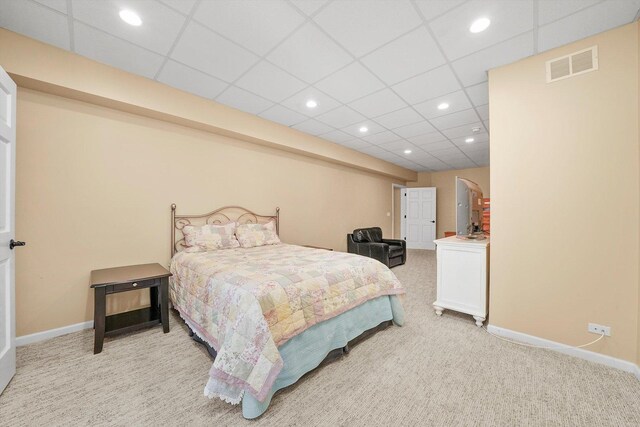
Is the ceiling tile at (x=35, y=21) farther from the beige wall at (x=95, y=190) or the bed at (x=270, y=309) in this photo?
the bed at (x=270, y=309)

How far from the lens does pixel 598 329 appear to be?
2.01 metres

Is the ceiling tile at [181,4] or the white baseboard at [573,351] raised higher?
the ceiling tile at [181,4]

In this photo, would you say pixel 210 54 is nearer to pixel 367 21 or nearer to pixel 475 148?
pixel 367 21

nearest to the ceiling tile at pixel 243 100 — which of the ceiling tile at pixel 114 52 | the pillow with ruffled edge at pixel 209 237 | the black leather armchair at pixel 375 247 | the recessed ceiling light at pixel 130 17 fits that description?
the ceiling tile at pixel 114 52

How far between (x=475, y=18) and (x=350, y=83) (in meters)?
1.28

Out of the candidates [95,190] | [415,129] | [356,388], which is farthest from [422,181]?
[95,190]

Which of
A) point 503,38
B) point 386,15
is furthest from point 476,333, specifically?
point 386,15

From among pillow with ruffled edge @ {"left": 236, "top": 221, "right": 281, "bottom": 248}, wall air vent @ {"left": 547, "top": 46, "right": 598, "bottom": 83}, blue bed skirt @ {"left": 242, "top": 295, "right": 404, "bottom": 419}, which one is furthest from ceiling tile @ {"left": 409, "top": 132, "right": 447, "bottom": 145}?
blue bed skirt @ {"left": 242, "top": 295, "right": 404, "bottom": 419}

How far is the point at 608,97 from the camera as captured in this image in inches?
78.3

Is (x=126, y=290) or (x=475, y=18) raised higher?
(x=475, y=18)

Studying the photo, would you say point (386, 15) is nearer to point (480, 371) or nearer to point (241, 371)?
point (241, 371)

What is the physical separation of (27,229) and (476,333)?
4437 mm

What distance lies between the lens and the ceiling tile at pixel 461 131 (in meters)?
4.13

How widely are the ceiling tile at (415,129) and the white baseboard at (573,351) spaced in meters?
3.05
